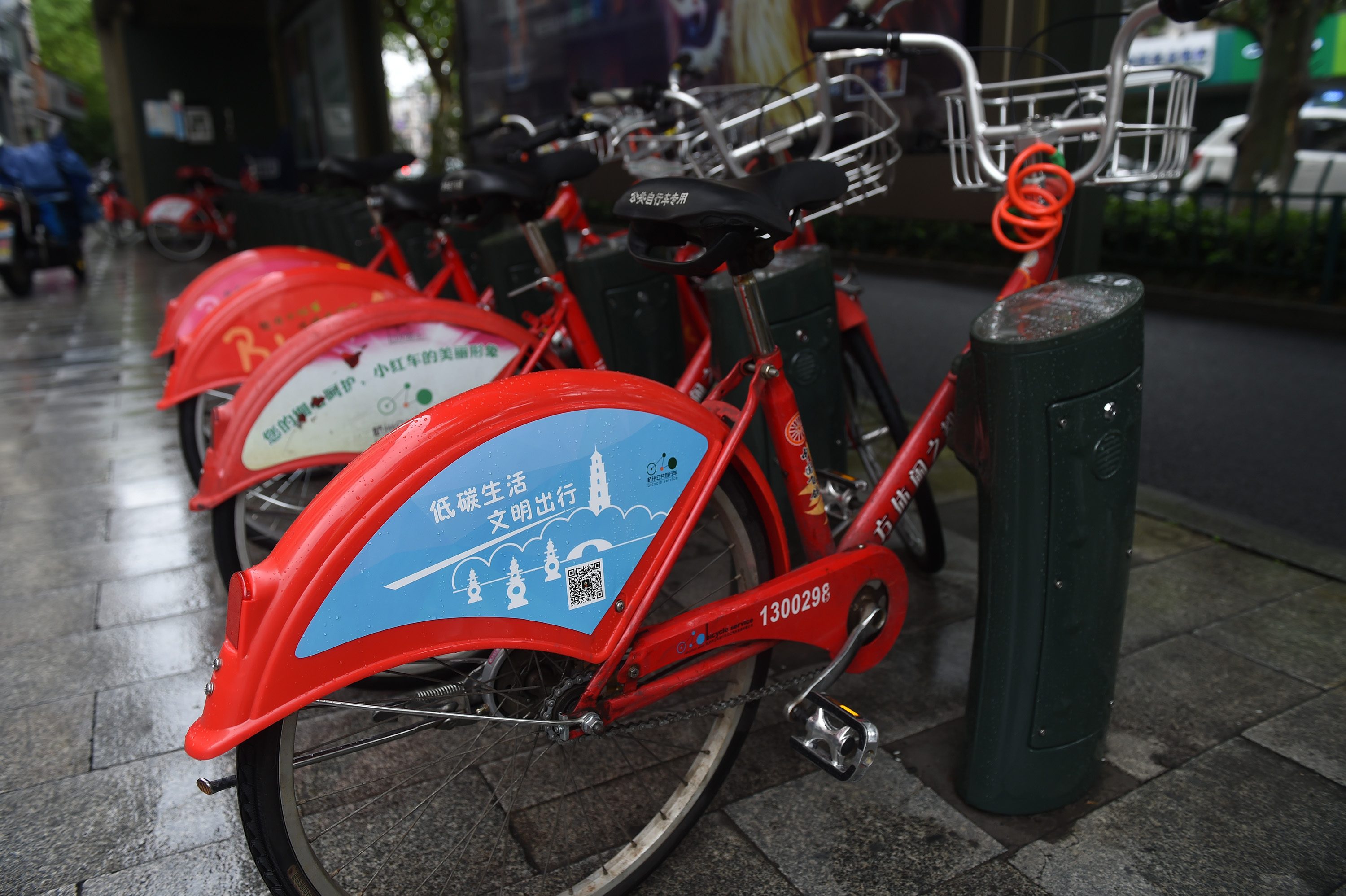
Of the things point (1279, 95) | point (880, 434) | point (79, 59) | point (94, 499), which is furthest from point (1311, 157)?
point (79, 59)

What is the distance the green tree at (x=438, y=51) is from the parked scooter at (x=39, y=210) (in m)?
4.73

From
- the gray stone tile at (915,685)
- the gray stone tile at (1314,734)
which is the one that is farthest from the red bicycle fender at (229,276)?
the gray stone tile at (1314,734)

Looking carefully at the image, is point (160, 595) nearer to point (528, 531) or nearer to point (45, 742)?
point (45, 742)

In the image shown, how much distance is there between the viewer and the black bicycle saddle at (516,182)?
3.06 m

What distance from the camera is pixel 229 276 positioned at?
4500mm

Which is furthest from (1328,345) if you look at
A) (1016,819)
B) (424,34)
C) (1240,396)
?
(424,34)

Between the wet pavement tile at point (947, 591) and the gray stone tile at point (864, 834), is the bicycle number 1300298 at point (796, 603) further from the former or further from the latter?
the wet pavement tile at point (947, 591)

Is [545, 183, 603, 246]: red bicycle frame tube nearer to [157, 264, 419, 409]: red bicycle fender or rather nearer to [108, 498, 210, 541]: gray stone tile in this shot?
[157, 264, 419, 409]: red bicycle fender

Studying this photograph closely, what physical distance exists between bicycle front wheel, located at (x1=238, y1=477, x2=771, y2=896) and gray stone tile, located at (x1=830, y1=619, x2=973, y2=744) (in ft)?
1.34

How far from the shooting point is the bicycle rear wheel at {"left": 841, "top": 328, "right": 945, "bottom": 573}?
3.12m

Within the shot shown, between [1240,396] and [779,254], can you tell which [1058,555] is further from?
[1240,396]

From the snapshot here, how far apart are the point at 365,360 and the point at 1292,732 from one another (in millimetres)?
2632

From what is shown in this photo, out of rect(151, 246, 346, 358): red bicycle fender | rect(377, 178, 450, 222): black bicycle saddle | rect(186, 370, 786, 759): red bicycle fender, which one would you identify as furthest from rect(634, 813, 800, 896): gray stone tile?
rect(151, 246, 346, 358): red bicycle fender

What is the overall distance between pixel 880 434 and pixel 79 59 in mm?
51944
